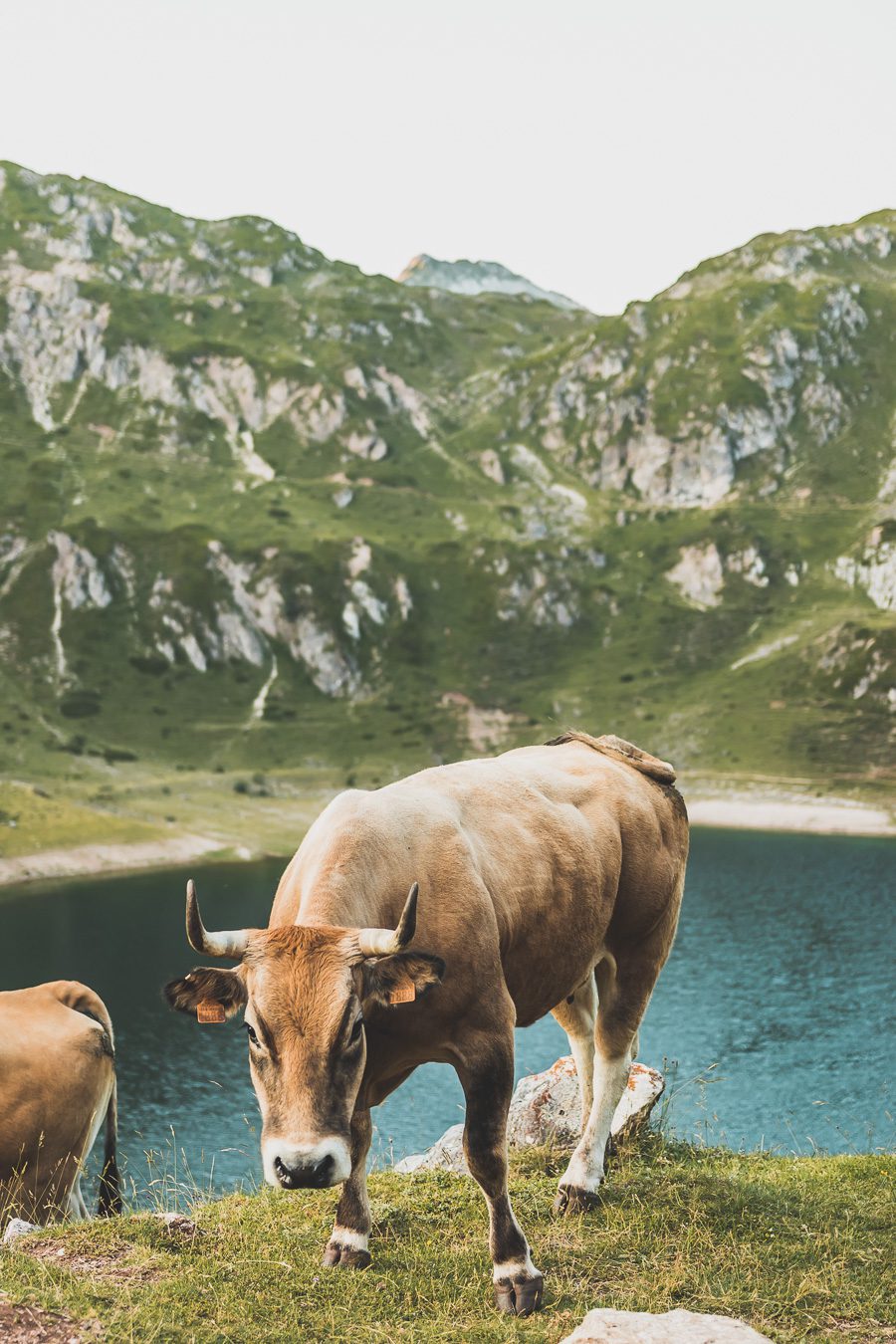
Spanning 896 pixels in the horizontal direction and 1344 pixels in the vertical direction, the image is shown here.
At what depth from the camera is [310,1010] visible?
26.3ft

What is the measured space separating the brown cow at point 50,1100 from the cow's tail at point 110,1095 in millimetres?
18

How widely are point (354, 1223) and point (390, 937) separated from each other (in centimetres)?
398

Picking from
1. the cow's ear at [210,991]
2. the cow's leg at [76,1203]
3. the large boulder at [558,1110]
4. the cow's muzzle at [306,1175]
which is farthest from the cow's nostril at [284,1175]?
the cow's leg at [76,1203]

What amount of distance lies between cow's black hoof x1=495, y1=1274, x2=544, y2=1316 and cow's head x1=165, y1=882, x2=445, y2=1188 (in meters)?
2.84

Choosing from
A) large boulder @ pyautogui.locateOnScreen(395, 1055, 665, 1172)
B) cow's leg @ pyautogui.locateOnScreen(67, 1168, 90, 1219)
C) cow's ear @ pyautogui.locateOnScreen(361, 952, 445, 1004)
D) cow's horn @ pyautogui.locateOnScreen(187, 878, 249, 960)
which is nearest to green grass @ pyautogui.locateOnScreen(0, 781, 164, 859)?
cow's leg @ pyautogui.locateOnScreen(67, 1168, 90, 1219)

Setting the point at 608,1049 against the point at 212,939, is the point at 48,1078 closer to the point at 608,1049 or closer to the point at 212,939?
the point at 608,1049

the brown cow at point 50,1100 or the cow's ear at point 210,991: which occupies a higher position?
the cow's ear at point 210,991

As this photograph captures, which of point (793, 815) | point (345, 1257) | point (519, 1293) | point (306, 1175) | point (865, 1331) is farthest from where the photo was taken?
point (793, 815)

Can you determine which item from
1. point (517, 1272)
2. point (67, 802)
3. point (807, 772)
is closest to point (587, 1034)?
point (517, 1272)

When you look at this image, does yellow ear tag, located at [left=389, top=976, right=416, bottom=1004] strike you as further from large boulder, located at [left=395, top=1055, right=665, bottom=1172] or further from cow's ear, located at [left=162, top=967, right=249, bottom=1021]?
large boulder, located at [left=395, top=1055, right=665, bottom=1172]

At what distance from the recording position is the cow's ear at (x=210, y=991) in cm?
848

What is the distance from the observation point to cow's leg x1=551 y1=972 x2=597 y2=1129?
13.6 meters

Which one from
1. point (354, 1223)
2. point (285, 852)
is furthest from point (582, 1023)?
point (285, 852)

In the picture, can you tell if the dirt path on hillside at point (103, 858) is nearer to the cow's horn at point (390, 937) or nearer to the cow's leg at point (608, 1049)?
the cow's leg at point (608, 1049)
